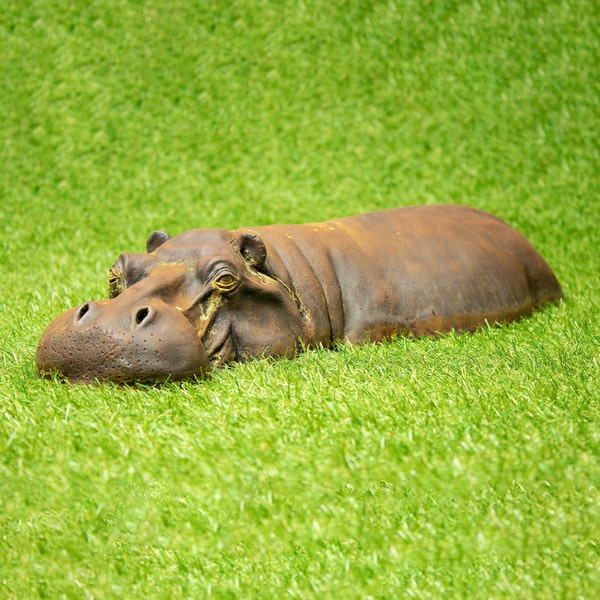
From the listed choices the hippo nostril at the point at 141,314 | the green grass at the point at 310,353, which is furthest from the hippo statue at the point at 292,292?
the green grass at the point at 310,353

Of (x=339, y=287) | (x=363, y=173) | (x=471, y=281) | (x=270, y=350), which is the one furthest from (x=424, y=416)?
(x=363, y=173)

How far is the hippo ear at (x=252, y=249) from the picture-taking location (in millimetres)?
5094

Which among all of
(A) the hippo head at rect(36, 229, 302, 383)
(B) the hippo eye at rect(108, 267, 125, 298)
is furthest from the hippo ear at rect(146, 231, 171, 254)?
(B) the hippo eye at rect(108, 267, 125, 298)

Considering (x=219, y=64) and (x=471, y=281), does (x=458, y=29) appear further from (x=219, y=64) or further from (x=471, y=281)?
(x=471, y=281)

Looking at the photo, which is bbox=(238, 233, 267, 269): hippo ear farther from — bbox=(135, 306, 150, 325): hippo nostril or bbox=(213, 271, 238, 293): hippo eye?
bbox=(135, 306, 150, 325): hippo nostril

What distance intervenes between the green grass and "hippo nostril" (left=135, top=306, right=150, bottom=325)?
294 millimetres

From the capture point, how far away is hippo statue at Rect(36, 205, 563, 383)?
4590 mm

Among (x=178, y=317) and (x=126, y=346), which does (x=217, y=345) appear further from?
(x=126, y=346)

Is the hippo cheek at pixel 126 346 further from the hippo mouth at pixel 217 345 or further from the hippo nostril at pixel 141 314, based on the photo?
the hippo mouth at pixel 217 345

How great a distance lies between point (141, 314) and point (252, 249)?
74cm

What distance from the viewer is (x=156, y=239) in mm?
5426

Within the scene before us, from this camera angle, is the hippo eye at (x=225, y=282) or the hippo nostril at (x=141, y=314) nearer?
the hippo nostril at (x=141, y=314)

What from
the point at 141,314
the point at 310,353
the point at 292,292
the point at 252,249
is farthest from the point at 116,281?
the point at 310,353

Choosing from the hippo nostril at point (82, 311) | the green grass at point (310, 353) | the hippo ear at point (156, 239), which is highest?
the hippo ear at point (156, 239)
